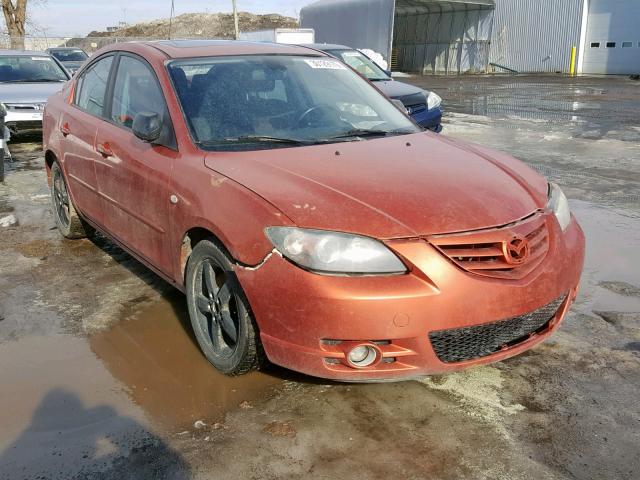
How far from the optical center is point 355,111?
4102 mm

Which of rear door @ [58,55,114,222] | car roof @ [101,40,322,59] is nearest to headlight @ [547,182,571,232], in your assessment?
car roof @ [101,40,322,59]

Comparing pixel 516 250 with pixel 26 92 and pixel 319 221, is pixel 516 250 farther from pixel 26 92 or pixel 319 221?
pixel 26 92

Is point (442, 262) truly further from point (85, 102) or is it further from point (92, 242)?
point (92, 242)


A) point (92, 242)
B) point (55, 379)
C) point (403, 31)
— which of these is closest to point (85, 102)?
point (92, 242)

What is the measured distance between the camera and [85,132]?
15.2ft

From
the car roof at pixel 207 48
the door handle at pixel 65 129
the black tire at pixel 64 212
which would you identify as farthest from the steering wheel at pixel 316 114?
the black tire at pixel 64 212

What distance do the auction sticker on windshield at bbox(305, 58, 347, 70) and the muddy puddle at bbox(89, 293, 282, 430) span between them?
185 centimetres

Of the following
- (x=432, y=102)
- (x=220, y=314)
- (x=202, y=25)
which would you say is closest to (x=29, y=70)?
(x=432, y=102)

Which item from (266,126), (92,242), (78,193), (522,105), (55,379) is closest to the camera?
(55,379)

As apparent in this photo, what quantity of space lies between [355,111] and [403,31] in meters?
41.8

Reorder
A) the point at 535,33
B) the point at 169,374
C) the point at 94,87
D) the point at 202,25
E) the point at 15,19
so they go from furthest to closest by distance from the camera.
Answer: the point at 202,25
the point at 535,33
the point at 15,19
the point at 94,87
the point at 169,374

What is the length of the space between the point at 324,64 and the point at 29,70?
9.25 m

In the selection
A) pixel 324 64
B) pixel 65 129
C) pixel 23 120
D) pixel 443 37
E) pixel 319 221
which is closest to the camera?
pixel 319 221

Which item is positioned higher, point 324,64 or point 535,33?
point 535,33
